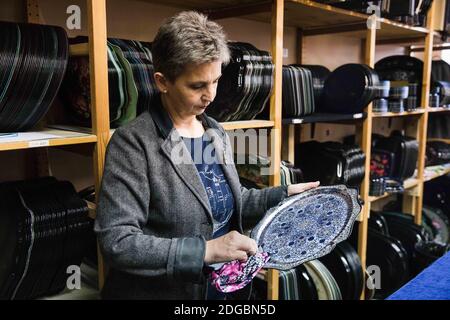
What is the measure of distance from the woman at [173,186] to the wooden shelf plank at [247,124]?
335mm

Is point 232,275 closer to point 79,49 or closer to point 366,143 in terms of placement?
point 79,49

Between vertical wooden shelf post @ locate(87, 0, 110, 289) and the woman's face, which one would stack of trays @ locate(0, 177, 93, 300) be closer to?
vertical wooden shelf post @ locate(87, 0, 110, 289)

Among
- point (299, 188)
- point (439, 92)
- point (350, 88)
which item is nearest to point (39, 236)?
point (299, 188)

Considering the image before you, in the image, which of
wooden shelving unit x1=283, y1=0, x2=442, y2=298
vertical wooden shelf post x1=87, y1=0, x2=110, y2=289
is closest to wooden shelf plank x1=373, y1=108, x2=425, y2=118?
wooden shelving unit x1=283, y1=0, x2=442, y2=298

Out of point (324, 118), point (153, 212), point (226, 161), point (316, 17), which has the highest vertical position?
point (316, 17)

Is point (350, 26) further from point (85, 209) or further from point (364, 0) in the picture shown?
point (85, 209)

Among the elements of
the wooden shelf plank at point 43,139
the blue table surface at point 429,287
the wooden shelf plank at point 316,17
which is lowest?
the blue table surface at point 429,287

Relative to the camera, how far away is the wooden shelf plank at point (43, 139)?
1.18m

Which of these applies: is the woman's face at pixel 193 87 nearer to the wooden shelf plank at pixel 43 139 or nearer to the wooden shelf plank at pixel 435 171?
the wooden shelf plank at pixel 43 139

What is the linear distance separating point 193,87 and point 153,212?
0.36 m

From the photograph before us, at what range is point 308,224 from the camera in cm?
140

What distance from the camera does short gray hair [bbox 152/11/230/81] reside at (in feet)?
→ 3.72

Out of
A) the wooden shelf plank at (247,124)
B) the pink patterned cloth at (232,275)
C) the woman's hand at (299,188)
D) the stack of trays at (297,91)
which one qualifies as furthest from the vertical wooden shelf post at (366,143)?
the pink patterned cloth at (232,275)
